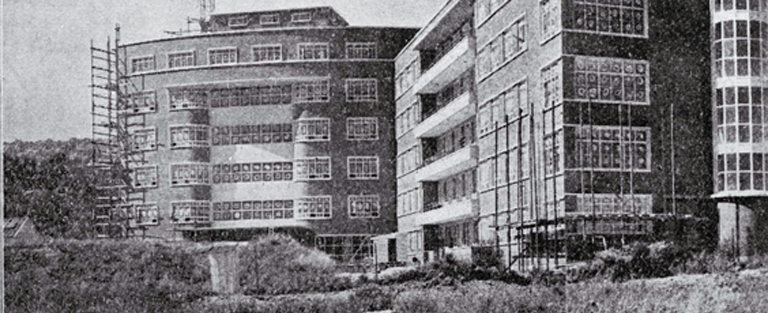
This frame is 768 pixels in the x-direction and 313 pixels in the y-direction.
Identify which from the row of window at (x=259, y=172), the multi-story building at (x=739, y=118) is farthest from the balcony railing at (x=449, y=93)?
the row of window at (x=259, y=172)

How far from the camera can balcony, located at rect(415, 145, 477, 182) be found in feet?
86.1

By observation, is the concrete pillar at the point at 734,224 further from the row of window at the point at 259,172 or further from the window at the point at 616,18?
the row of window at the point at 259,172

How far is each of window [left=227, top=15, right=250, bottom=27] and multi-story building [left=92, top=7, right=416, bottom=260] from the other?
0.8 inches

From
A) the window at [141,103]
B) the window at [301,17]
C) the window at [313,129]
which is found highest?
the window at [301,17]

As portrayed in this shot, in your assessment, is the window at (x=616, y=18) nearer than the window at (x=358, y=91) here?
No

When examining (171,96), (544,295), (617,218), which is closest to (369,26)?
(171,96)

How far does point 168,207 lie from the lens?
17922 millimetres

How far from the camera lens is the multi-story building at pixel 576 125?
21031 millimetres

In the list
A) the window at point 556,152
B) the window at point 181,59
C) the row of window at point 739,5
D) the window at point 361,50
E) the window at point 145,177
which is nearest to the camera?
the window at point 145,177

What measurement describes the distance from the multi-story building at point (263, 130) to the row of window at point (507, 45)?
6510 millimetres

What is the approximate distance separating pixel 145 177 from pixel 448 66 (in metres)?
9.75

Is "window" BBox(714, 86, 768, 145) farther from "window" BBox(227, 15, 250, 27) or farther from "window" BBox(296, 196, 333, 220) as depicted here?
"window" BBox(227, 15, 250, 27)

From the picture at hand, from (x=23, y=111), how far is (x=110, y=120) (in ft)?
4.95

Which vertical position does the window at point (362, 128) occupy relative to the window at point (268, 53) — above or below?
below
